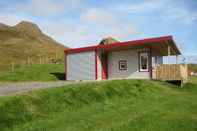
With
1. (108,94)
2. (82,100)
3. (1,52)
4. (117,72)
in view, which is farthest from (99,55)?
(1,52)

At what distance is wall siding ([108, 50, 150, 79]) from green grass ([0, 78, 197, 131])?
29.8 ft

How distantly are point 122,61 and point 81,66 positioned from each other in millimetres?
3918

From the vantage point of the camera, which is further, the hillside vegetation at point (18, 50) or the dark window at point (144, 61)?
the hillside vegetation at point (18, 50)

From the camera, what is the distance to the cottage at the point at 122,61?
20.3 meters

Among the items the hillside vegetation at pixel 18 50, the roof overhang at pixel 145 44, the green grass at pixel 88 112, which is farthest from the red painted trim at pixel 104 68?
the hillside vegetation at pixel 18 50

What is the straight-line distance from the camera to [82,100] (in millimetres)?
11281

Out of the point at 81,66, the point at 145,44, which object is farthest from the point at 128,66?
the point at 81,66

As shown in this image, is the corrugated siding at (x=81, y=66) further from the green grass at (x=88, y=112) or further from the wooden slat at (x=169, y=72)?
the green grass at (x=88, y=112)

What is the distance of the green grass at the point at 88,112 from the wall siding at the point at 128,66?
908 centimetres

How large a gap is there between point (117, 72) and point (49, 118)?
15.1m

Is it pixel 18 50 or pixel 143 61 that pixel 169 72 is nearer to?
pixel 143 61

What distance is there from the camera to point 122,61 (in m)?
23.1

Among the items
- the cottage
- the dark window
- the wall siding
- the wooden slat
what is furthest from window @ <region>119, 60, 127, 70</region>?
the wooden slat

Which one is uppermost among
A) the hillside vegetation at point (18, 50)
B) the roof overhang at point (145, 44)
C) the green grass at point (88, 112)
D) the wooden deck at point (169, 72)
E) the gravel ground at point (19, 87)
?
the hillside vegetation at point (18, 50)
